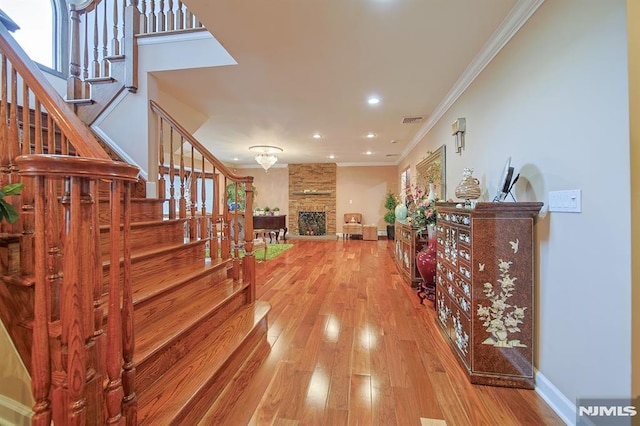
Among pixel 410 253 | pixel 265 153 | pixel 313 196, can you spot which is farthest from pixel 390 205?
pixel 410 253

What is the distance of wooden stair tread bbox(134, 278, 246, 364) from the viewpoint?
4.71 ft

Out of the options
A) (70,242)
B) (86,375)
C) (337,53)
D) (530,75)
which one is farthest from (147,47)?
(530,75)

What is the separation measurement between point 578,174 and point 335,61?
2.05m

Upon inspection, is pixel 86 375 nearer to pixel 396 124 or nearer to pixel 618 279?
pixel 618 279

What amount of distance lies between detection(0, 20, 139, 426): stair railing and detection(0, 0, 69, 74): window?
A: 11.2 feet

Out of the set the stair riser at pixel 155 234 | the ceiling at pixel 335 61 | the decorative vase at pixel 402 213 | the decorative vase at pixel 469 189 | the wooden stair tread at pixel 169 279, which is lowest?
the wooden stair tread at pixel 169 279

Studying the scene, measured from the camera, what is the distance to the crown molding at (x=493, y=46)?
1.73 metres

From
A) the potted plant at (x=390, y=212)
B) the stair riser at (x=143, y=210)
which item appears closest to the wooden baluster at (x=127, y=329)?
the stair riser at (x=143, y=210)

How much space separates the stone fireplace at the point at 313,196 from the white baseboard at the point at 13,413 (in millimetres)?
7895

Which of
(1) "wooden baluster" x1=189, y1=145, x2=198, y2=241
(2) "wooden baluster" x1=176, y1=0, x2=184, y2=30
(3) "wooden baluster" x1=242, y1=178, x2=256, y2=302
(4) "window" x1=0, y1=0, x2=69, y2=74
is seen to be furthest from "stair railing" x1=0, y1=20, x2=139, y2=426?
(4) "window" x1=0, y1=0, x2=69, y2=74

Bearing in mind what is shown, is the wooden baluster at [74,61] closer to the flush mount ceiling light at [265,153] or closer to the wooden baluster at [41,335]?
the wooden baluster at [41,335]

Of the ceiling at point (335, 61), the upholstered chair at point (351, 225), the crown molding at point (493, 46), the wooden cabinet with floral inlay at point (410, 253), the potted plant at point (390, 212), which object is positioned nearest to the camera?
the crown molding at point (493, 46)

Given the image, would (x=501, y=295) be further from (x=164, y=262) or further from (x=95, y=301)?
(x=164, y=262)

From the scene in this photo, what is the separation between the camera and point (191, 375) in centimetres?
150
